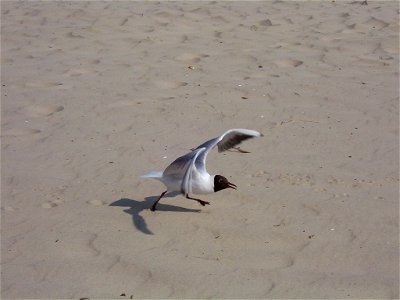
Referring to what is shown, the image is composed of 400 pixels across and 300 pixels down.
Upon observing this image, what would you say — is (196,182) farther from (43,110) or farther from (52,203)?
(43,110)

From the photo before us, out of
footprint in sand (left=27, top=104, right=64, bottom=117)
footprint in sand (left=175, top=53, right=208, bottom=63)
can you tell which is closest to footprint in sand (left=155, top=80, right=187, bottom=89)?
footprint in sand (left=175, top=53, right=208, bottom=63)

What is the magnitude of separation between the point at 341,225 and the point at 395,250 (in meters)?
0.38

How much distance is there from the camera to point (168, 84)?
684 cm

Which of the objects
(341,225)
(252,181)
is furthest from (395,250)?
(252,181)

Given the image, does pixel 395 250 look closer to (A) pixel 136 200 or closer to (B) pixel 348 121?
(A) pixel 136 200

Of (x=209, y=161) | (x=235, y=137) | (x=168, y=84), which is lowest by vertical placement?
(x=168, y=84)

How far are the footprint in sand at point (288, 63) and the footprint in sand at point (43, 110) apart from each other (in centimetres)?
248

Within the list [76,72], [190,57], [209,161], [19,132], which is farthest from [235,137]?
[190,57]

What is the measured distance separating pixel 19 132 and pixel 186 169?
2099mm

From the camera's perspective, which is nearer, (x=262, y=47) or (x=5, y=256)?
(x=5, y=256)

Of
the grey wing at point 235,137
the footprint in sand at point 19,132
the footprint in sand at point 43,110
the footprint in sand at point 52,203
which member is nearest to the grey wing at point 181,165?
the grey wing at point 235,137

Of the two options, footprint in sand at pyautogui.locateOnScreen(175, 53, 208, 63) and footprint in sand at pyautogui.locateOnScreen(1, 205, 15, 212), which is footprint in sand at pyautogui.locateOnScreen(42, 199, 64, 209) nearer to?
footprint in sand at pyautogui.locateOnScreen(1, 205, 15, 212)

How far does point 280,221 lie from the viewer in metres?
4.05

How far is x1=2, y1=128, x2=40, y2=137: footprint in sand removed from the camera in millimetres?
5590
